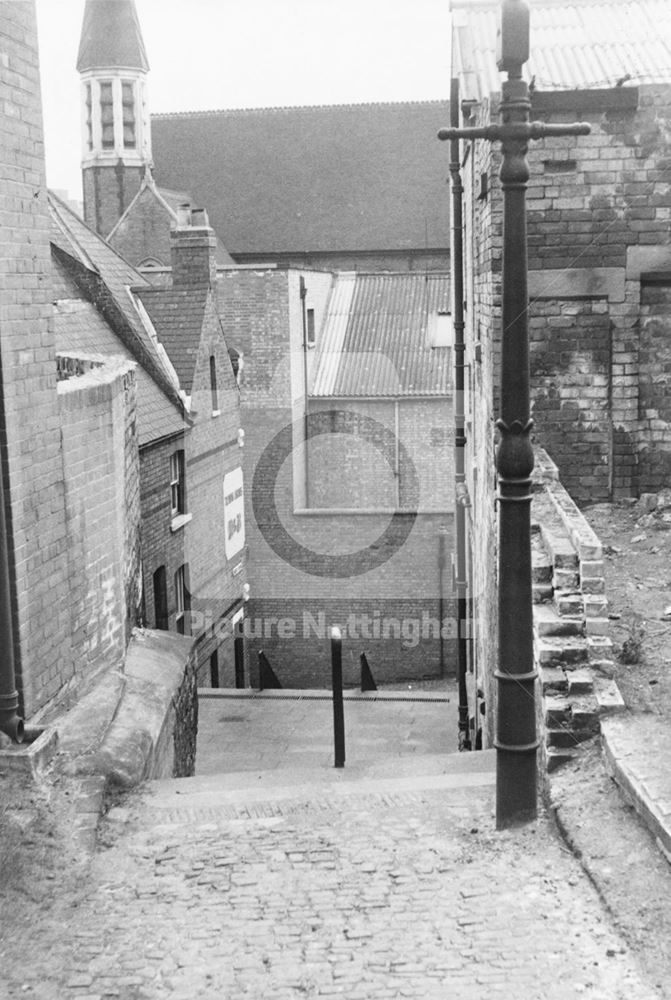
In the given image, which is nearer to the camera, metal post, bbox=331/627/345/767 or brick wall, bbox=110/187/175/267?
metal post, bbox=331/627/345/767

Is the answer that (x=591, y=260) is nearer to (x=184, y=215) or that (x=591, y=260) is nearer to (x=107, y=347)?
(x=107, y=347)

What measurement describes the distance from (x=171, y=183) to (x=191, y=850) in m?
37.3

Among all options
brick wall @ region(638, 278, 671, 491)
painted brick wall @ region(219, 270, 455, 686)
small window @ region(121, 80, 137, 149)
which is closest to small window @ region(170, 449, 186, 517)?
painted brick wall @ region(219, 270, 455, 686)

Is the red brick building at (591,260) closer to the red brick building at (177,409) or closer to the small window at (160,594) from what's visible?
the red brick building at (177,409)

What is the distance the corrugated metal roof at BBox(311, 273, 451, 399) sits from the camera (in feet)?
84.3

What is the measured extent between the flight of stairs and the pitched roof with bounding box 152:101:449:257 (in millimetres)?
31761

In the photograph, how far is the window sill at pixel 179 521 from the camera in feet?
56.1

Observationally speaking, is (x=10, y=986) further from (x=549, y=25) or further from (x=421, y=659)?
(x=421, y=659)

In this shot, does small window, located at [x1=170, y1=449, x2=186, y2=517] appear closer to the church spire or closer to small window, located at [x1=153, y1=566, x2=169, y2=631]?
small window, located at [x1=153, y1=566, x2=169, y2=631]

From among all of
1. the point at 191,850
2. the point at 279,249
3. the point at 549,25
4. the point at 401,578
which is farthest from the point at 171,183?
the point at 191,850

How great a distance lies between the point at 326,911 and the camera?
15.5 ft

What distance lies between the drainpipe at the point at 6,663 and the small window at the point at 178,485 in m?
11.3

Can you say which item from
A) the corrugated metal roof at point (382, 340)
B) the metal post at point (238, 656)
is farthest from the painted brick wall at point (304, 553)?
the metal post at point (238, 656)

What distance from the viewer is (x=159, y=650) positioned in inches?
380
